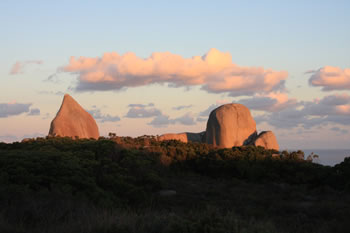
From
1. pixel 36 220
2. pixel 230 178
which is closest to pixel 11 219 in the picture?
pixel 36 220

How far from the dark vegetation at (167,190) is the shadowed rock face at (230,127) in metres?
7.53

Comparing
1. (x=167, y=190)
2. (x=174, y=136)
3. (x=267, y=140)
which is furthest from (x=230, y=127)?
(x=167, y=190)

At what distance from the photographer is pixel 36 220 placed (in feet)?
24.6

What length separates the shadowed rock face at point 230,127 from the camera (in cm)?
3272

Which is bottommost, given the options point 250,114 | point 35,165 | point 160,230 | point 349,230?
point 349,230

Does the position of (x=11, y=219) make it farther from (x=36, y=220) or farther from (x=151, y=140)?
(x=151, y=140)

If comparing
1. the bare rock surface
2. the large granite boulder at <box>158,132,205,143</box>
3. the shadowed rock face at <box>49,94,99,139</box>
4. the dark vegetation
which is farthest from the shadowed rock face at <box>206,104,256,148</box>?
the shadowed rock face at <box>49,94,99,139</box>

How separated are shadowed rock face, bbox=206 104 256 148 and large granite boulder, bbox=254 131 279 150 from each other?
163 centimetres

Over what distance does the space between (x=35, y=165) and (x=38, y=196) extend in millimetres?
A: 3379

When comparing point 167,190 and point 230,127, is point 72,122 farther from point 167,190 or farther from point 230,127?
point 167,190

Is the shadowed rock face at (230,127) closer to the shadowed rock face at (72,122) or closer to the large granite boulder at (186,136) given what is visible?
the large granite boulder at (186,136)

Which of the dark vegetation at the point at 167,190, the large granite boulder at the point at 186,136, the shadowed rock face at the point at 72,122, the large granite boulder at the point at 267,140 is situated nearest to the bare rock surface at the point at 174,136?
the large granite boulder at the point at 186,136

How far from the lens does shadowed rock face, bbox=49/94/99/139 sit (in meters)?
30.2

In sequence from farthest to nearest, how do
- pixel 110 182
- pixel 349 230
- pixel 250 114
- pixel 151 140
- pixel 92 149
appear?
pixel 250 114 → pixel 151 140 → pixel 92 149 → pixel 110 182 → pixel 349 230
